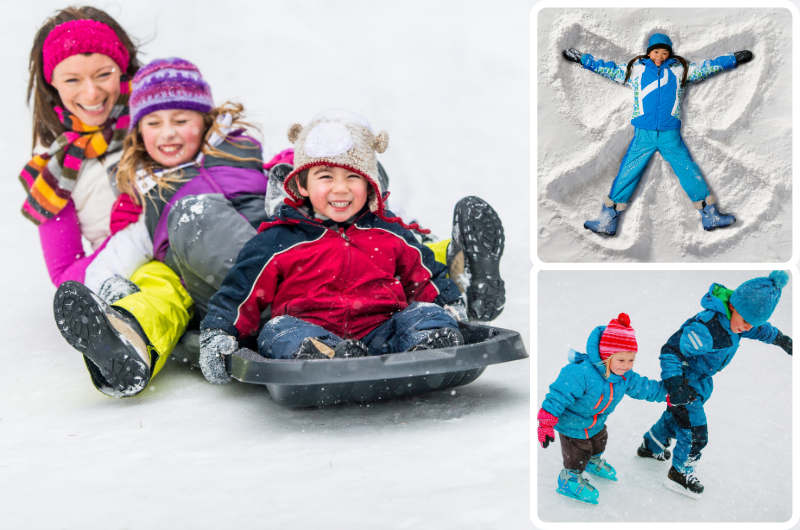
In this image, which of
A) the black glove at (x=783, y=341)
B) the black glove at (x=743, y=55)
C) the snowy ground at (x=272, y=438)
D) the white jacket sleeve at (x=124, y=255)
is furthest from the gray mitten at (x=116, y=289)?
the black glove at (x=743, y=55)

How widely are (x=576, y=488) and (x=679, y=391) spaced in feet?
1.07

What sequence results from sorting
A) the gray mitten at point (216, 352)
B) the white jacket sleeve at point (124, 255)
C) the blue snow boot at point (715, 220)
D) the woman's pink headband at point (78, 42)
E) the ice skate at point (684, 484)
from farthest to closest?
the woman's pink headband at point (78, 42), the white jacket sleeve at point (124, 255), the blue snow boot at point (715, 220), the gray mitten at point (216, 352), the ice skate at point (684, 484)

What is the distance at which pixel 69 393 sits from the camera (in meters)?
2.32

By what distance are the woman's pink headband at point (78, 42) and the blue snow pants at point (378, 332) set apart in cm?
162

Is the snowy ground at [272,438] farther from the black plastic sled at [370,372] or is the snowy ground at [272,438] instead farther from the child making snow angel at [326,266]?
the child making snow angel at [326,266]

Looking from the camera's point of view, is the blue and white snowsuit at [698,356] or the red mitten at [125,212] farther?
the red mitten at [125,212]

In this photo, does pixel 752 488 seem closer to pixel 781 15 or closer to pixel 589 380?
pixel 589 380

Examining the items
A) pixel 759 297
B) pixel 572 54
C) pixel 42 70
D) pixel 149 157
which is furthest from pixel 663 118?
pixel 42 70

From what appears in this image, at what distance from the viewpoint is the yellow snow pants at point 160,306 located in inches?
89.4

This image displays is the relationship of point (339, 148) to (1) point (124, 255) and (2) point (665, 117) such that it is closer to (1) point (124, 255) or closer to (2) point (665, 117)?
(2) point (665, 117)

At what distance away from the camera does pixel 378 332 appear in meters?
2.14

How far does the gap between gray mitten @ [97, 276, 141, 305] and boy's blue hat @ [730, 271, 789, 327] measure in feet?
6.10

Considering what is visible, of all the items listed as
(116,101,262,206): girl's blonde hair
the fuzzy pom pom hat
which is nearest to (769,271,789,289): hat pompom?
the fuzzy pom pom hat

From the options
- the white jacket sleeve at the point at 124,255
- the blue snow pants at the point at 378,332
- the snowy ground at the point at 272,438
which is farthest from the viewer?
the white jacket sleeve at the point at 124,255
